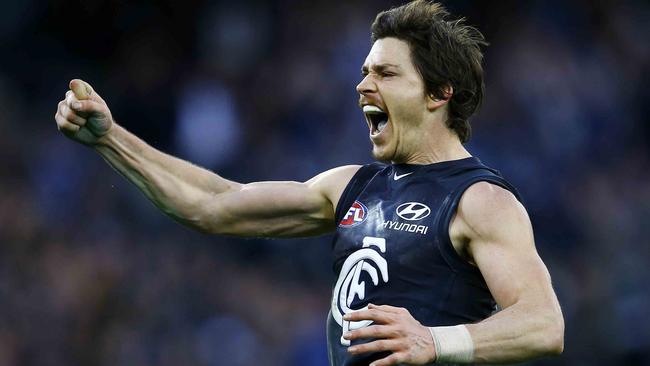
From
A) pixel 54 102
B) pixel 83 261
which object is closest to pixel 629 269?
pixel 83 261

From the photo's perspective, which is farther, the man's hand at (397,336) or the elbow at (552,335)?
the elbow at (552,335)

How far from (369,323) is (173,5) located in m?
7.48

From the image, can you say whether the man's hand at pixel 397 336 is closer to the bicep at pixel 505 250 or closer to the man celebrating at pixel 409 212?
the man celebrating at pixel 409 212

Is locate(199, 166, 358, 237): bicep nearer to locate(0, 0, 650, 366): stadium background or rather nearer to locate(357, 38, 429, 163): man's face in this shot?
locate(357, 38, 429, 163): man's face

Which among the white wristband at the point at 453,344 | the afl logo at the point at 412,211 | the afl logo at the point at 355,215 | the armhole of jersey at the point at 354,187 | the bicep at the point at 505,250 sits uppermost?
the armhole of jersey at the point at 354,187

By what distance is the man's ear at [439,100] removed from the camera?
4703mm

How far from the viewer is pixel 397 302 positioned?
423 cm

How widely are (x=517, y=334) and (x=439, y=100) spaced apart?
131 cm

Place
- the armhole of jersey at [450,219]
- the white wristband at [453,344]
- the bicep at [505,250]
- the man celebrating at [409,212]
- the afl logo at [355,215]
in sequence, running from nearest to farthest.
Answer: the white wristband at [453,344], the man celebrating at [409,212], the bicep at [505,250], the armhole of jersey at [450,219], the afl logo at [355,215]

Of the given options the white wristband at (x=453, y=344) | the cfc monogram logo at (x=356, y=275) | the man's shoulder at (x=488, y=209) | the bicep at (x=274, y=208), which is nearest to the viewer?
the white wristband at (x=453, y=344)

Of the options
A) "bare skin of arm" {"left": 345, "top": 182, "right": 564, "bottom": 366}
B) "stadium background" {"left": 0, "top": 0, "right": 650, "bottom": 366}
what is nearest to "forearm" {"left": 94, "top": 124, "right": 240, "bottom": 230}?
"bare skin of arm" {"left": 345, "top": 182, "right": 564, "bottom": 366}

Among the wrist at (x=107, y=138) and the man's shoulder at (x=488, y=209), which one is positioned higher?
the wrist at (x=107, y=138)

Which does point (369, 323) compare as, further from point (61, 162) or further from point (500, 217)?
point (61, 162)

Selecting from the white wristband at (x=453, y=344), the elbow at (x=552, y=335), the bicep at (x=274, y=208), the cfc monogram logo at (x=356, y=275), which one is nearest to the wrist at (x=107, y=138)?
the bicep at (x=274, y=208)
